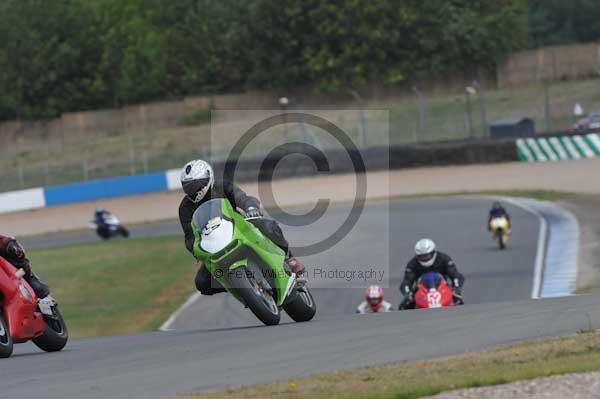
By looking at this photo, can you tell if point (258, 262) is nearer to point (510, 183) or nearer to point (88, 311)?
point (88, 311)

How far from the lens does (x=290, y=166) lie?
38.3m

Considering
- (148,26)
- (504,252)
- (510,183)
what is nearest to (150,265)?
(504,252)

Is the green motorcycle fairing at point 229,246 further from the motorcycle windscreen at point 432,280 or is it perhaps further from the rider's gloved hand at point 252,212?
the motorcycle windscreen at point 432,280

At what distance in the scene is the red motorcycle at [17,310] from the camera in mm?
9742

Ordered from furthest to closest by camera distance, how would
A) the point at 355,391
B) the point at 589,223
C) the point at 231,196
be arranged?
the point at 589,223 → the point at 231,196 → the point at 355,391

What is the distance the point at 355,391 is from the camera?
676 cm

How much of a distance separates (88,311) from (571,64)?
117 feet

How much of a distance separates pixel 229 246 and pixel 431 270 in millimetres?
5276

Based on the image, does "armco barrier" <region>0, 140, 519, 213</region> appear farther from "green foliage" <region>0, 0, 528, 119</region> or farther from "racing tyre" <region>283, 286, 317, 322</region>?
"racing tyre" <region>283, 286, 317, 322</region>

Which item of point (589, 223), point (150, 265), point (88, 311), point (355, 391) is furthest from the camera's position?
point (150, 265)

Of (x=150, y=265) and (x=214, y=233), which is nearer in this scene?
(x=214, y=233)

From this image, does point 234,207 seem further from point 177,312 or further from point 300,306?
point 177,312

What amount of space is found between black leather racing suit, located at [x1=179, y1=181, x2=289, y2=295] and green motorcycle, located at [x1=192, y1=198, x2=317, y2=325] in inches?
2.9

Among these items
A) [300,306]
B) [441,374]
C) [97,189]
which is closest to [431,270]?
[300,306]
